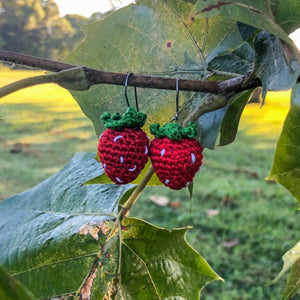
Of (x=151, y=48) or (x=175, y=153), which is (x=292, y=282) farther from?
(x=151, y=48)

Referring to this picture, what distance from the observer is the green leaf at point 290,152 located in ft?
1.07

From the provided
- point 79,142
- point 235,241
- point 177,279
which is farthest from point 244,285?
point 79,142

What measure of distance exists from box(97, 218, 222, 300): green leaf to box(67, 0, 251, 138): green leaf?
0.43 feet

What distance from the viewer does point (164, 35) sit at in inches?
18.3

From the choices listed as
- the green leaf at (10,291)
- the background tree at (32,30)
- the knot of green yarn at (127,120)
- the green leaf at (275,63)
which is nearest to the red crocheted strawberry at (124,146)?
the knot of green yarn at (127,120)

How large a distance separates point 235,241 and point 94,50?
1.49 metres

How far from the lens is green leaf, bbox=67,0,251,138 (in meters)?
0.45

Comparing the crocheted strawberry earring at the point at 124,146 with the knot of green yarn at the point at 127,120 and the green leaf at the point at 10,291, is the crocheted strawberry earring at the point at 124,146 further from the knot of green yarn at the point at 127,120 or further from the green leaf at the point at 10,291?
the green leaf at the point at 10,291

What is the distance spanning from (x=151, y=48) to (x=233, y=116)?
0.39ft

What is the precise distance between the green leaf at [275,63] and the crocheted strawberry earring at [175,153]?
0.27 ft

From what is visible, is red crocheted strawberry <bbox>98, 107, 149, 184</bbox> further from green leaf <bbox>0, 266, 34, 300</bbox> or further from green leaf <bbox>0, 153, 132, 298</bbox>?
green leaf <bbox>0, 266, 34, 300</bbox>

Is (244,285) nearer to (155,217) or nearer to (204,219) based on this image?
(204,219)

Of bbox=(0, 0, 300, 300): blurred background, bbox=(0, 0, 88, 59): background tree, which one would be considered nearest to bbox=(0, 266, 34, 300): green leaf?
bbox=(0, 0, 300, 300): blurred background

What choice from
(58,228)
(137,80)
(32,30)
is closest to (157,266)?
(58,228)
